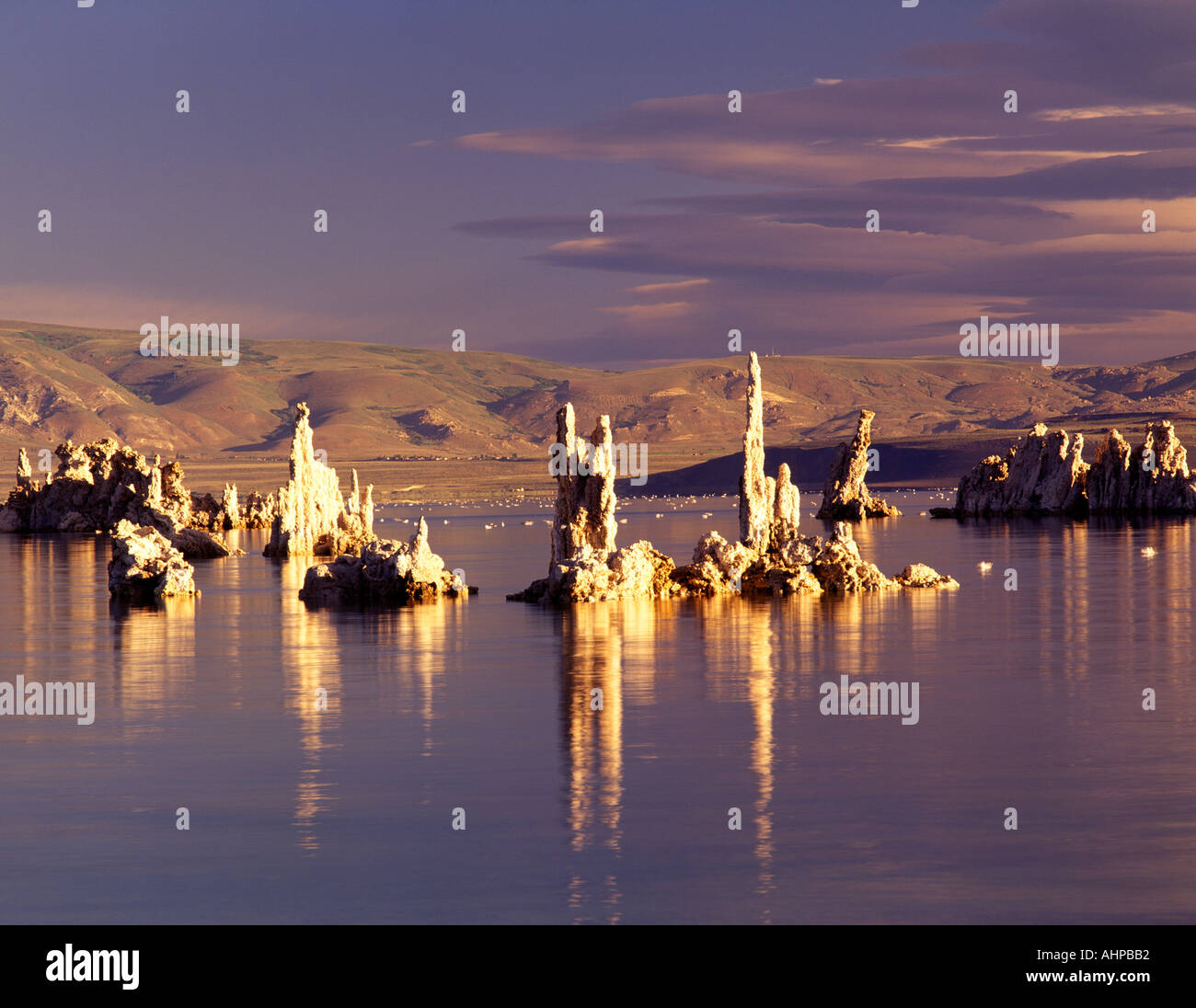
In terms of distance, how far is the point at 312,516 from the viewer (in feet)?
310

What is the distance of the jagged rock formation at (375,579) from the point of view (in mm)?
60906

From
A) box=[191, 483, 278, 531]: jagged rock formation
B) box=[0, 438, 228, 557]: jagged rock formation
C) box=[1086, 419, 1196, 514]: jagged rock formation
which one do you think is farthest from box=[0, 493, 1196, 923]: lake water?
box=[1086, 419, 1196, 514]: jagged rock formation

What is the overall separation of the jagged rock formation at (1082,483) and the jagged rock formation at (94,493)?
63.5m

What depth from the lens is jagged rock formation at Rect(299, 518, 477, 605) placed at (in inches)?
2398

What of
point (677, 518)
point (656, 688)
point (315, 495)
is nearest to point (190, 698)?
point (656, 688)

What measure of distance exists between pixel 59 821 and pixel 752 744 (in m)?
11.7

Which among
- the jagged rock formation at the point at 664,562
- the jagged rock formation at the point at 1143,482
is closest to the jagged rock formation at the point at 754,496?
the jagged rock formation at the point at 664,562

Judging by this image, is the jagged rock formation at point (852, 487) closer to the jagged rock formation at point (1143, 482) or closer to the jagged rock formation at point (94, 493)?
the jagged rock formation at point (1143, 482)

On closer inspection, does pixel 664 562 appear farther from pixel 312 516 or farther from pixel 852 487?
pixel 852 487

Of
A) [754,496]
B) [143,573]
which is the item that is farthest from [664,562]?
[143,573]

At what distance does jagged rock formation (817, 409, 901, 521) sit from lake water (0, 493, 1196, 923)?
86.2m

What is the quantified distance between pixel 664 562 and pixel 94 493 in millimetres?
84628
